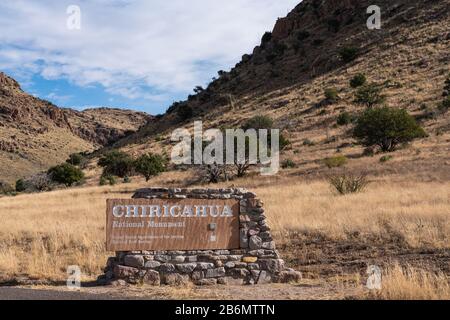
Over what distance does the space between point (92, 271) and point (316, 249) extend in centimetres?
576

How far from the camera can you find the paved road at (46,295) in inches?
380

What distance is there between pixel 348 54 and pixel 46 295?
6788cm

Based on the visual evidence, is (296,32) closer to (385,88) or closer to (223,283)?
(385,88)

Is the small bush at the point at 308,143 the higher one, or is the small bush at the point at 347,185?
the small bush at the point at 308,143

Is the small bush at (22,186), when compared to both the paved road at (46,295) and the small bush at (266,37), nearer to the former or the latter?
the paved road at (46,295)

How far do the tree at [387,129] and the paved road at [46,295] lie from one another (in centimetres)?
3241

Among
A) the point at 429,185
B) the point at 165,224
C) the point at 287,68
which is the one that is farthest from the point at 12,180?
the point at 165,224

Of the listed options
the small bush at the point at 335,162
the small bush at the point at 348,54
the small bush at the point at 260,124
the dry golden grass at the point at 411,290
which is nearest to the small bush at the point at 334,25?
the small bush at the point at 348,54

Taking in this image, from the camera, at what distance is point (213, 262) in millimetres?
12133

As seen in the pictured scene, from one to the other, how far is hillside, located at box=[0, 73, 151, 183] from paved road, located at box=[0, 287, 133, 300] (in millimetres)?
83722

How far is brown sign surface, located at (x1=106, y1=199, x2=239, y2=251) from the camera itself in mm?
11961

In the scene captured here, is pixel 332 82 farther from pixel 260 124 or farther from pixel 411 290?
pixel 411 290

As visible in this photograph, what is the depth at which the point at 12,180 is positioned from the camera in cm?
8975
